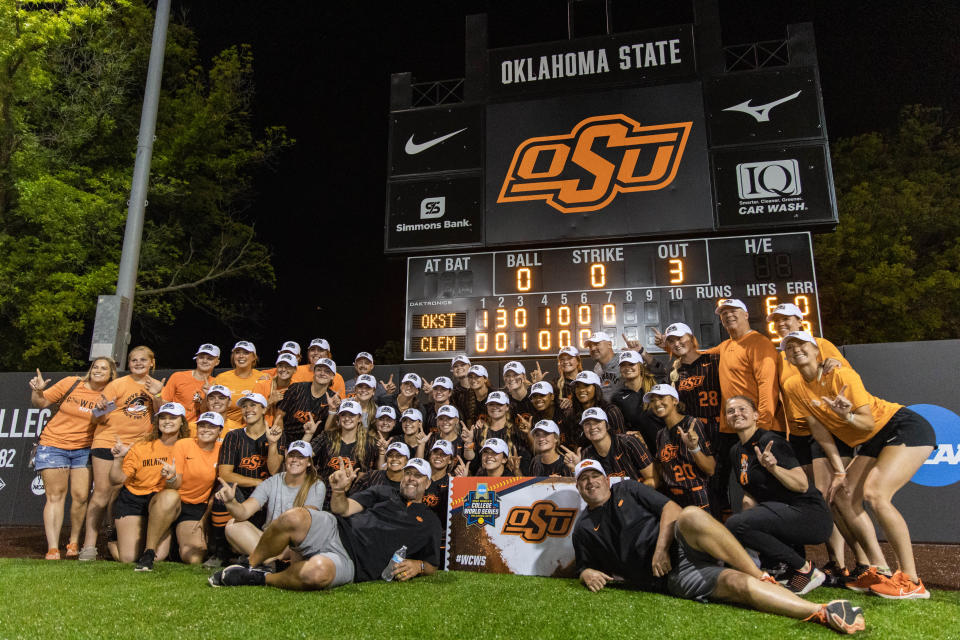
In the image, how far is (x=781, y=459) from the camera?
4043mm

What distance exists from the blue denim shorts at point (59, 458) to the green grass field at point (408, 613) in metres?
1.76

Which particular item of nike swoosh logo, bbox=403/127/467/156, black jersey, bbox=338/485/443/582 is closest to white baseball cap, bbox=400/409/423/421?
black jersey, bbox=338/485/443/582

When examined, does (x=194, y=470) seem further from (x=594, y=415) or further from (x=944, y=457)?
(x=944, y=457)

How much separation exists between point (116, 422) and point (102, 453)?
306mm

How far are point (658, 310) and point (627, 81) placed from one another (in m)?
3.43

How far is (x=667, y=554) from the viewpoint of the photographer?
153 inches

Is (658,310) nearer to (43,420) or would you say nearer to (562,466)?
(562,466)

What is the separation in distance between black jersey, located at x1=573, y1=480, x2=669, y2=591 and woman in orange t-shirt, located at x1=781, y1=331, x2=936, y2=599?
1307mm

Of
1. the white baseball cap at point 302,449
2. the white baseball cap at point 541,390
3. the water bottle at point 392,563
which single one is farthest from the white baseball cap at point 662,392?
the white baseball cap at point 302,449

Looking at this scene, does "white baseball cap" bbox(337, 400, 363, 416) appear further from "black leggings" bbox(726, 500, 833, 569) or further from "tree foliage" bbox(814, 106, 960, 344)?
"tree foliage" bbox(814, 106, 960, 344)

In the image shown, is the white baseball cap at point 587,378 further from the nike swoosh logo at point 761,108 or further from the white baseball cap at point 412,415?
the nike swoosh logo at point 761,108

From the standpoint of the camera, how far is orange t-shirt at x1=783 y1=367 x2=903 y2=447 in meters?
4.26

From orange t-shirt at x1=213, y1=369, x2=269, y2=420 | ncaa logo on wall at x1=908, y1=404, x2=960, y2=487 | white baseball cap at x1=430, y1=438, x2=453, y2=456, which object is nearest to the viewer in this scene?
white baseball cap at x1=430, y1=438, x2=453, y2=456

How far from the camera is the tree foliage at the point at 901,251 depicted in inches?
744
